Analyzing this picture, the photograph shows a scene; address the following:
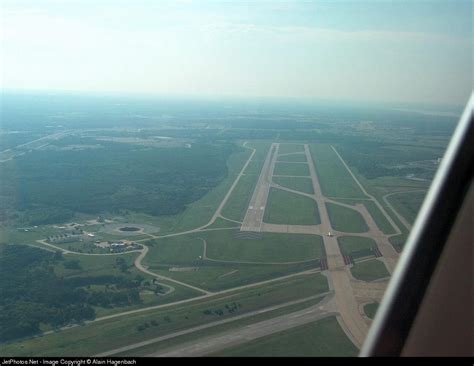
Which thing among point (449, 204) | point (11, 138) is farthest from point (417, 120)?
point (11, 138)

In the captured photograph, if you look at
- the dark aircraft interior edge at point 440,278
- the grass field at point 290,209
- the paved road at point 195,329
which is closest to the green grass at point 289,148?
the grass field at point 290,209

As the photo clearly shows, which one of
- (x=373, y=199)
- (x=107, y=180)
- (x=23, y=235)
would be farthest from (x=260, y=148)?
(x=23, y=235)

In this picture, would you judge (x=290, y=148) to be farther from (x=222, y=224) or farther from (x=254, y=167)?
Answer: (x=222, y=224)

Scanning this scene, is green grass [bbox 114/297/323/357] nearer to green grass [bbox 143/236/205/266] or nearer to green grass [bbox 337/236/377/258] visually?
green grass [bbox 337/236/377/258]

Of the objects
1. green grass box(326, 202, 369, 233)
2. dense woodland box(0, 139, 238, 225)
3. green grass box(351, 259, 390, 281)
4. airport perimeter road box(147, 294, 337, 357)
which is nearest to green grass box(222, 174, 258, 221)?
dense woodland box(0, 139, 238, 225)

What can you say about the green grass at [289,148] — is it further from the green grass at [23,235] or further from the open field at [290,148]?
the green grass at [23,235]

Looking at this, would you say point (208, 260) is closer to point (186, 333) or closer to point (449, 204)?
point (186, 333)
